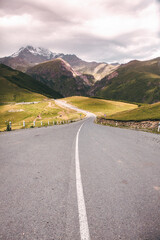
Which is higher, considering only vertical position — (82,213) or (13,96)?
(13,96)

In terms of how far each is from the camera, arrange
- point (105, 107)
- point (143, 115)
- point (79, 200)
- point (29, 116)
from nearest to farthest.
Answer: point (79, 200)
point (143, 115)
point (29, 116)
point (105, 107)

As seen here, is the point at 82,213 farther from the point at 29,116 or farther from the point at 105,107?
the point at 105,107

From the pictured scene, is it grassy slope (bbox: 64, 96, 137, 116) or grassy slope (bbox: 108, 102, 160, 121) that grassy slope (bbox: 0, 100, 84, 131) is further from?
grassy slope (bbox: 64, 96, 137, 116)

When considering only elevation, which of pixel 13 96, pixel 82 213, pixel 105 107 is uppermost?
pixel 13 96

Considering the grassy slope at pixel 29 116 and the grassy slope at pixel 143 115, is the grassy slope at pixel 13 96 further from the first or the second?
the grassy slope at pixel 143 115

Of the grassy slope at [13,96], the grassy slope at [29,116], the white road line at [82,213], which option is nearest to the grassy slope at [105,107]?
the grassy slope at [29,116]

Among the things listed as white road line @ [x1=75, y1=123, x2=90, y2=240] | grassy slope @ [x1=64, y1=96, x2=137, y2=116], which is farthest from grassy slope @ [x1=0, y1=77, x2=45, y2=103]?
white road line @ [x1=75, y1=123, x2=90, y2=240]

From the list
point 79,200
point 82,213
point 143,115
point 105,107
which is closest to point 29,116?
point 143,115

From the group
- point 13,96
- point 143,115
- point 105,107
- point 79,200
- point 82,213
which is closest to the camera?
point 82,213

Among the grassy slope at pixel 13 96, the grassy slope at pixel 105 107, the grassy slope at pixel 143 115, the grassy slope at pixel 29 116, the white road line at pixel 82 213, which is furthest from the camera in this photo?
the grassy slope at pixel 13 96

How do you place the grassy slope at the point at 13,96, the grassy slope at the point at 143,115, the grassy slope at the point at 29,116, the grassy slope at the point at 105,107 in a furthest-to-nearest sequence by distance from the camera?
the grassy slope at the point at 13,96 → the grassy slope at the point at 105,107 → the grassy slope at the point at 29,116 → the grassy slope at the point at 143,115

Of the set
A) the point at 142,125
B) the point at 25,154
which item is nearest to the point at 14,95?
the point at 142,125

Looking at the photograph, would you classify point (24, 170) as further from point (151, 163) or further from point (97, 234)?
point (151, 163)

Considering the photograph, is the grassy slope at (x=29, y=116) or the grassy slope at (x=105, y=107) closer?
the grassy slope at (x=29, y=116)
